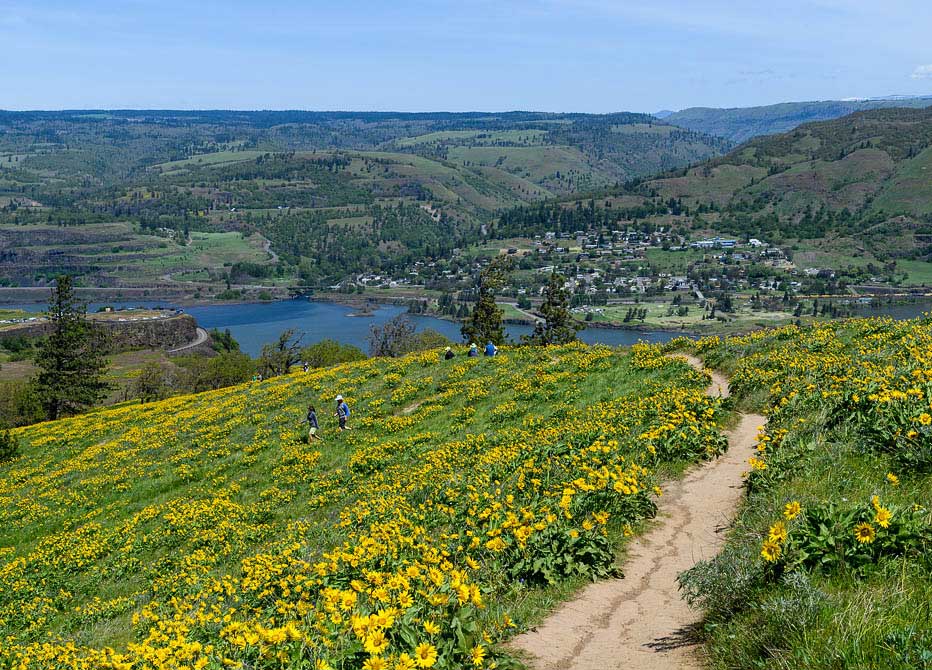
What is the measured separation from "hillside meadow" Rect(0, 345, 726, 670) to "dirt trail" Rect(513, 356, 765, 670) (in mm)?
376

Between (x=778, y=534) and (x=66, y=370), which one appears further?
(x=66, y=370)

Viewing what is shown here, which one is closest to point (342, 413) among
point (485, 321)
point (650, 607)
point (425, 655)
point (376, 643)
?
point (650, 607)

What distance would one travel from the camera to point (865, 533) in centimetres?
701

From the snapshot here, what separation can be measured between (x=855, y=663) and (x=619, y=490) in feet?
20.8

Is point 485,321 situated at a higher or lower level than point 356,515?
lower

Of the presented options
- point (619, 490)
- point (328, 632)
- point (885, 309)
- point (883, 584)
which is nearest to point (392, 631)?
point (328, 632)

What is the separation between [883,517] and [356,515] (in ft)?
37.9

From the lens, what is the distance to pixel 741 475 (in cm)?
1352

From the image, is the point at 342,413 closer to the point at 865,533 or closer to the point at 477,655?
the point at 477,655

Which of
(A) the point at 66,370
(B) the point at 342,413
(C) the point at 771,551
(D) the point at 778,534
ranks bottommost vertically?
(A) the point at 66,370

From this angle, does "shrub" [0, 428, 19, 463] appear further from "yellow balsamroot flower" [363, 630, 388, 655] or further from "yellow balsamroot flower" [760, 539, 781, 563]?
"yellow balsamroot flower" [760, 539, 781, 563]

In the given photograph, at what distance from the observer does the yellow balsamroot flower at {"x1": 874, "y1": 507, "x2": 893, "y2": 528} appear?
695cm

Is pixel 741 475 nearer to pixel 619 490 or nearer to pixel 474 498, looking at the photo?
pixel 619 490

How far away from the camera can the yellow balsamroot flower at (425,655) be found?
5.88 metres
